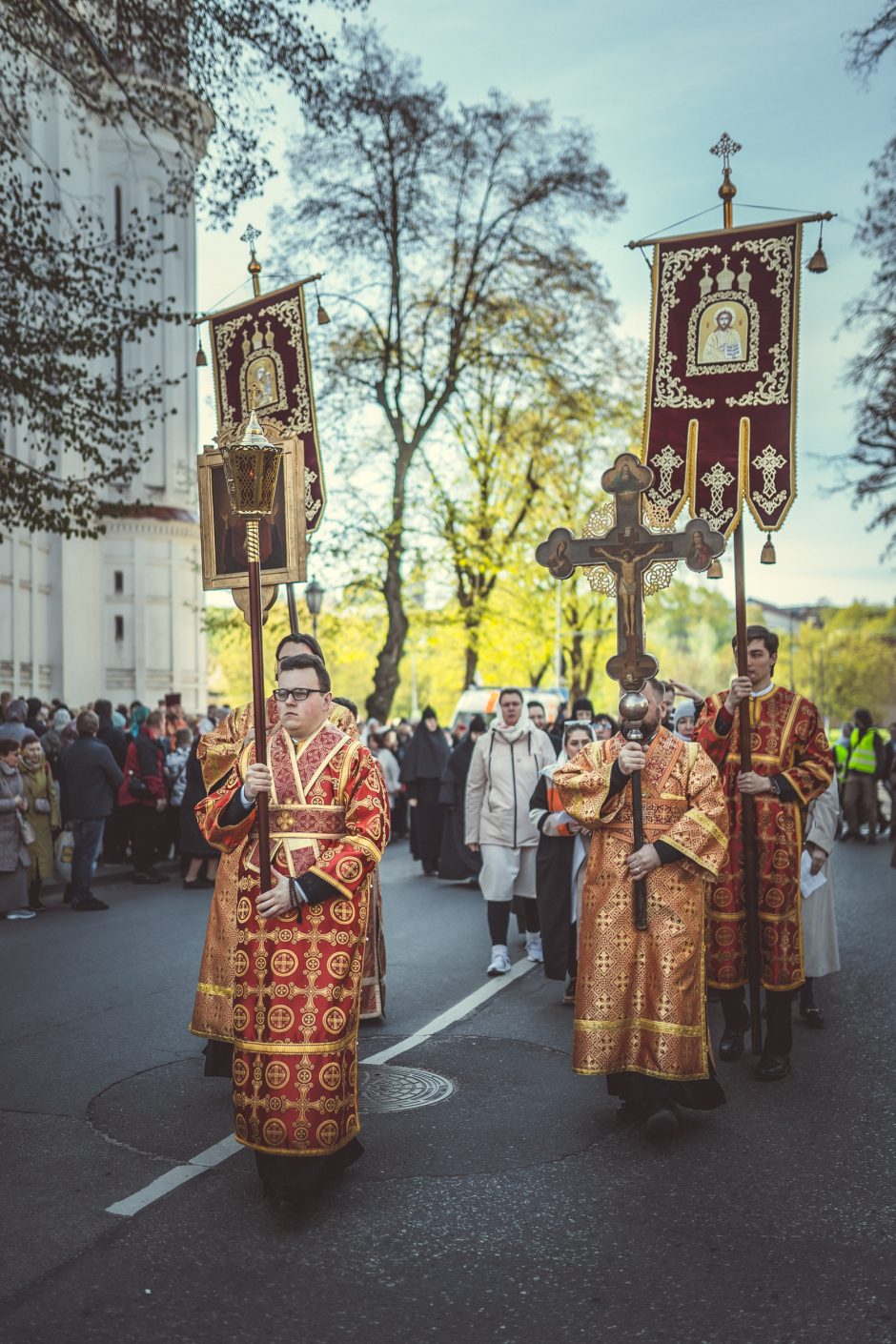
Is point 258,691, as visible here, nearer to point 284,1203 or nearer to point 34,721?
point 284,1203

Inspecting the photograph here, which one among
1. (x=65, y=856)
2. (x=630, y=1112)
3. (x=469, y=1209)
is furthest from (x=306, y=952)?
(x=65, y=856)

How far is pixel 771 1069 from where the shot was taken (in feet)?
21.6

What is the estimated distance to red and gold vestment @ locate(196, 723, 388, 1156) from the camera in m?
4.77

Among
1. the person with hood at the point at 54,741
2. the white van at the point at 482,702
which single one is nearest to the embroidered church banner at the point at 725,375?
the person with hood at the point at 54,741

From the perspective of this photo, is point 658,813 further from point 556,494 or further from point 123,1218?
point 556,494

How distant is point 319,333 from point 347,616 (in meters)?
7.54

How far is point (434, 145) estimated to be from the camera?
86.9 ft

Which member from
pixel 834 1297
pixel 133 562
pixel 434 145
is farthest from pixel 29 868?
pixel 133 562

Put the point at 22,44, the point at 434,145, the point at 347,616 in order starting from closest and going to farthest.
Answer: the point at 22,44 < the point at 434,145 < the point at 347,616

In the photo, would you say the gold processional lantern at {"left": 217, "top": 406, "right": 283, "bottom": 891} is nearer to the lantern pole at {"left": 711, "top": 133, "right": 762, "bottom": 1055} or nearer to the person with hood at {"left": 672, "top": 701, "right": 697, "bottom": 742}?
the lantern pole at {"left": 711, "top": 133, "right": 762, "bottom": 1055}

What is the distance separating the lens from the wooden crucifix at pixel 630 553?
5.96 metres

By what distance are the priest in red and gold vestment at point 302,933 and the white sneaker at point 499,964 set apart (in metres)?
4.29

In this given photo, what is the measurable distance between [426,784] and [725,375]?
1004 cm

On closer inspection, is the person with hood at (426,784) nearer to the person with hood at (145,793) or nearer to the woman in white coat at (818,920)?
the person with hood at (145,793)
